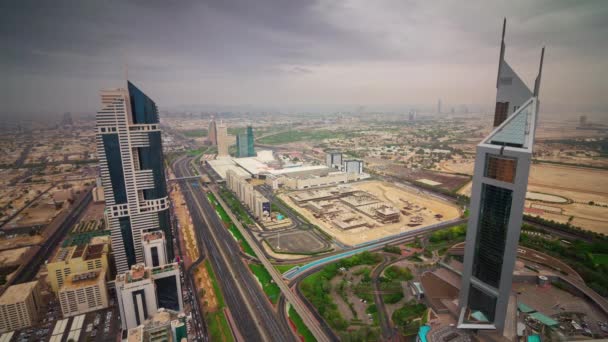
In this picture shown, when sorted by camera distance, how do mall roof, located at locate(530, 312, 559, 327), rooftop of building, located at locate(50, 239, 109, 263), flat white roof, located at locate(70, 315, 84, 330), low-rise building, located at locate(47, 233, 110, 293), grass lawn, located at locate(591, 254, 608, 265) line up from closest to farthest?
mall roof, located at locate(530, 312, 559, 327)
flat white roof, located at locate(70, 315, 84, 330)
low-rise building, located at locate(47, 233, 110, 293)
rooftop of building, located at locate(50, 239, 109, 263)
grass lawn, located at locate(591, 254, 608, 265)

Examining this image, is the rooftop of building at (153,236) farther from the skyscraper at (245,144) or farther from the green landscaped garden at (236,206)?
the skyscraper at (245,144)

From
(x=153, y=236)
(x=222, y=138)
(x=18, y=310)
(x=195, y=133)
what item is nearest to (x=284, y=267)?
(x=153, y=236)

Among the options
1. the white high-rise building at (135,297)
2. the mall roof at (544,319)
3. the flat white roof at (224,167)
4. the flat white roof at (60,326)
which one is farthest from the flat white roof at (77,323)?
the flat white roof at (224,167)

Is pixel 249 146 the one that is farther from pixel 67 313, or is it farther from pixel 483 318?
pixel 483 318

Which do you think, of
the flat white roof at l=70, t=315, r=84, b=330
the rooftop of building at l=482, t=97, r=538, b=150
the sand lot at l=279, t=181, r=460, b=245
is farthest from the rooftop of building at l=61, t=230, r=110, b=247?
the rooftop of building at l=482, t=97, r=538, b=150

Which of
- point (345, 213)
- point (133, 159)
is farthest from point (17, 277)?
point (345, 213)

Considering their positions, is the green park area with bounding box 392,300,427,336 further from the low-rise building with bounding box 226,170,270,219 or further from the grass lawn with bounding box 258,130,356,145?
the grass lawn with bounding box 258,130,356,145
